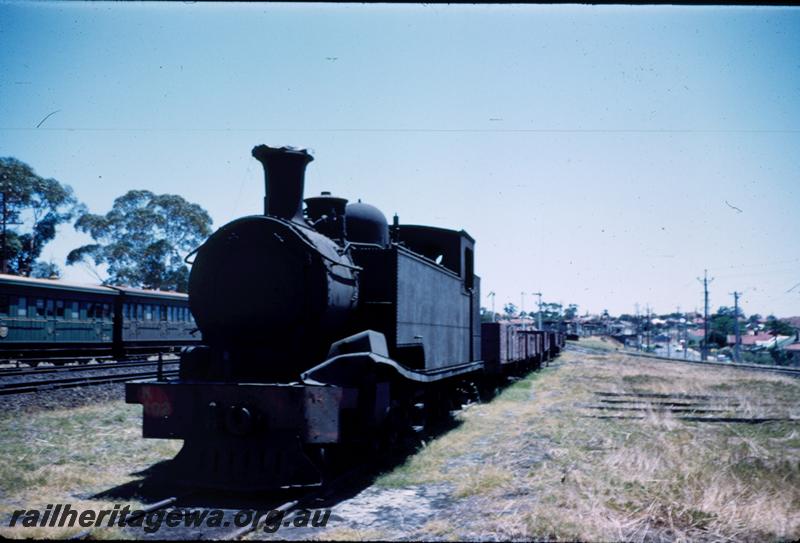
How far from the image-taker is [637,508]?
4.88 m

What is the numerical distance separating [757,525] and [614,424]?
515 cm

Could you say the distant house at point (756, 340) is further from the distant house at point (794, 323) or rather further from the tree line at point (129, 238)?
the tree line at point (129, 238)

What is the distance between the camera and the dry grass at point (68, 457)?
5.21m

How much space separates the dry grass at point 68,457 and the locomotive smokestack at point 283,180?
125 inches

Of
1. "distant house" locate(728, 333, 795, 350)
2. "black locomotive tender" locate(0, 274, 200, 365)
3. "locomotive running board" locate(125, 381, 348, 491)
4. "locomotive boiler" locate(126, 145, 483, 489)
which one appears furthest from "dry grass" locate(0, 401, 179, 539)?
"distant house" locate(728, 333, 795, 350)

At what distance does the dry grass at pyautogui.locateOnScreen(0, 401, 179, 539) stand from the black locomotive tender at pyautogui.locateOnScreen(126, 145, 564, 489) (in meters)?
0.97

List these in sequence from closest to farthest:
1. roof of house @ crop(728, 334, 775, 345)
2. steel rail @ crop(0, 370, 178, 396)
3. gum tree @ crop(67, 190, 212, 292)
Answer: steel rail @ crop(0, 370, 178, 396) → gum tree @ crop(67, 190, 212, 292) → roof of house @ crop(728, 334, 775, 345)

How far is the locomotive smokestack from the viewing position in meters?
6.52

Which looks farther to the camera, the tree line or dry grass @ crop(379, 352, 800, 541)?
the tree line

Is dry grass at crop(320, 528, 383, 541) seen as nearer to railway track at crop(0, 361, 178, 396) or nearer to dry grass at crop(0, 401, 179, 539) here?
dry grass at crop(0, 401, 179, 539)

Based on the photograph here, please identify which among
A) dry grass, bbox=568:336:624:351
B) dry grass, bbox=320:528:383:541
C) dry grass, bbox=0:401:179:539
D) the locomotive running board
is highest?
the locomotive running board

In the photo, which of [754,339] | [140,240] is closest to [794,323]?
[754,339]

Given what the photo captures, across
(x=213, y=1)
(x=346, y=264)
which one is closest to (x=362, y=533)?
(x=346, y=264)

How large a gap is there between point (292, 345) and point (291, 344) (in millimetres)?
17
